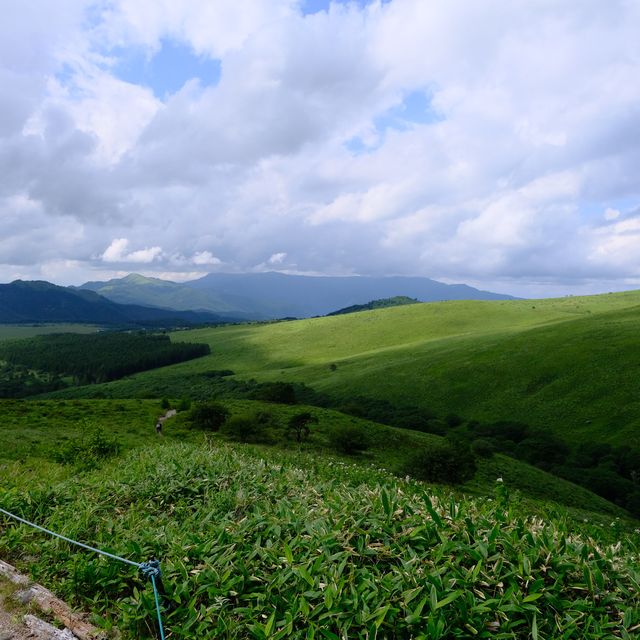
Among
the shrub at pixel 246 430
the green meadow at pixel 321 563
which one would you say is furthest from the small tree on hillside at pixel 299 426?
the green meadow at pixel 321 563

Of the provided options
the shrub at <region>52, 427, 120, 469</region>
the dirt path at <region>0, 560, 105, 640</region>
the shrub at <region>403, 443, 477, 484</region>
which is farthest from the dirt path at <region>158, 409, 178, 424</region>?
the dirt path at <region>0, 560, 105, 640</region>

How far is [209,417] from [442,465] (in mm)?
31922

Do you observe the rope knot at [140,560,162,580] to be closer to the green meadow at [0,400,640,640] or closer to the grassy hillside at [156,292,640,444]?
Result: the green meadow at [0,400,640,640]

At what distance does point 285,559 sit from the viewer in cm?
635

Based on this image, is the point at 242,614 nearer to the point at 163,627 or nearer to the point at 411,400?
the point at 163,627

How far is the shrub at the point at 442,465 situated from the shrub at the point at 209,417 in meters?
26.9

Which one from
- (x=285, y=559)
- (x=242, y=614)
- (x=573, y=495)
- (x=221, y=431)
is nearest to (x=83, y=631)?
(x=242, y=614)

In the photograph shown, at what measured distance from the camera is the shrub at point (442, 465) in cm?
3794

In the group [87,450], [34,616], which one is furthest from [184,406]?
[34,616]

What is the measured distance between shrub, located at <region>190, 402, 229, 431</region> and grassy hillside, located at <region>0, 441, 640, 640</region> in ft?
159

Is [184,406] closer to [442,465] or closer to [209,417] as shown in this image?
[209,417]

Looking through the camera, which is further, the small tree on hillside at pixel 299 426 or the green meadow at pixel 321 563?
the small tree on hillside at pixel 299 426

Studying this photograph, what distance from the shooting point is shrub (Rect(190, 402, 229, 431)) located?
5625 centimetres

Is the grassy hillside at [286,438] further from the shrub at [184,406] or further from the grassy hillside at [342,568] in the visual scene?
the grassy hillside at [342,568]
